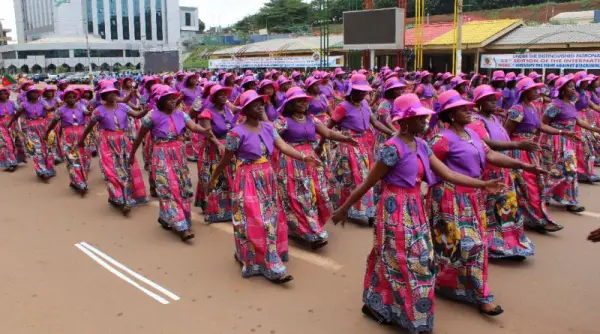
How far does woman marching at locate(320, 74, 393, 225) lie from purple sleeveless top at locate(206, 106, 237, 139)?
4.58ft

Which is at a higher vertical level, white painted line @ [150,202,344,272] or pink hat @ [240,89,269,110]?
pink hat @ [240,89,269,110]

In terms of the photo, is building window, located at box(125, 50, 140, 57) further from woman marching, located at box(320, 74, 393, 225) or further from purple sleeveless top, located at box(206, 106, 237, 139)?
woman marching, located at box(320, 74, 393, 225)

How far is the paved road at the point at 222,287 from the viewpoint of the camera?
4.35m

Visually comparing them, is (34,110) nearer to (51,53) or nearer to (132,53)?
(51,53)

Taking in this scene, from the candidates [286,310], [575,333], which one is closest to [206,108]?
[286,310]

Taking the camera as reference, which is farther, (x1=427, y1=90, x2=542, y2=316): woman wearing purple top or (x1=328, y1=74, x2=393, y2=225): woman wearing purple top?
(x1=328, y1=74, x2=393, y2=225): woman wearing purple top

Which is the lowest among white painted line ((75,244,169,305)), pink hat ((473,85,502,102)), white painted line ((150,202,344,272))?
white painted line ((75,244,169,305))

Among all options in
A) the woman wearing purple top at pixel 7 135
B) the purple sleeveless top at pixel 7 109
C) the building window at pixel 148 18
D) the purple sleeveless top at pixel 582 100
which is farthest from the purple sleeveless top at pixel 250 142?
the building window at pixel 148 18

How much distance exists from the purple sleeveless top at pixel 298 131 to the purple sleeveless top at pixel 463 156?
6.39 ft

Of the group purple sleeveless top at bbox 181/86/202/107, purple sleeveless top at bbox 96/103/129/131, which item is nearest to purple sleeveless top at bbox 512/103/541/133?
purple sleeveless top at bbox 96/103/129/131

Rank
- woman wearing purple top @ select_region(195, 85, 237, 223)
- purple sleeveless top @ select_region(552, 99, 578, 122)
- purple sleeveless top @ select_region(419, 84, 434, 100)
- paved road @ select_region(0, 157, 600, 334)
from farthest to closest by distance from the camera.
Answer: purple sleeveless top @ select_region(419, 84, 434, 100) < purple sleeveless top @ select_region(552, 99, 578, 122) < woman wearing purple top @ select_region(195, 85, 237, 223) < paved road @ select_region(0, 157, 600, 334)

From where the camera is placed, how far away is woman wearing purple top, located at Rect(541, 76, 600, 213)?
7105 millimetres

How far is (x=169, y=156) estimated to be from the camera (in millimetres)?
6379

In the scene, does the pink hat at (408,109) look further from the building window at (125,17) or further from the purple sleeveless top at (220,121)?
the building window at (125,17)
